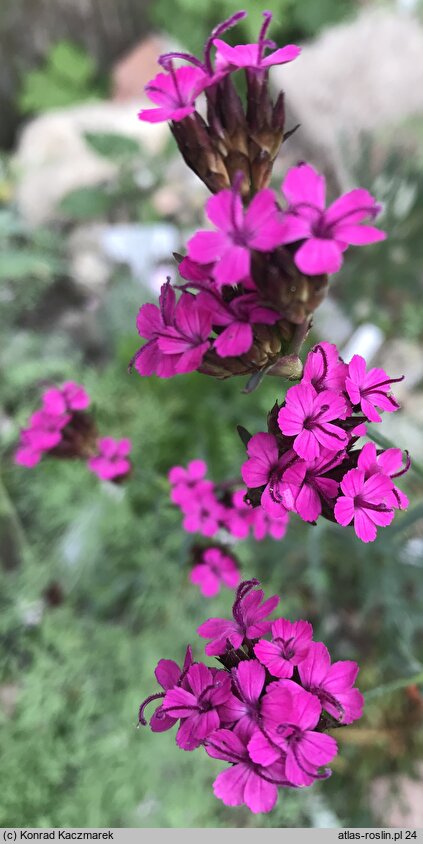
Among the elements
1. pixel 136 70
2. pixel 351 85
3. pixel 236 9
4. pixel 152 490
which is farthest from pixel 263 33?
pixel 136 70

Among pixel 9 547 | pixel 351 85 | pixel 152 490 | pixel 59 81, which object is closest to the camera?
pixel 152 490

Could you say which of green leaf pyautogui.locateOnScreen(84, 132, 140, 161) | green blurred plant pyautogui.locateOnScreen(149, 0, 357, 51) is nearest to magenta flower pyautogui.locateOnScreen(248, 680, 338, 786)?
green leaf pyautogui.locateOnScreen(84, 132, 140, 161)

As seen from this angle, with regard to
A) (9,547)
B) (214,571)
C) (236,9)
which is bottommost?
(9,547)

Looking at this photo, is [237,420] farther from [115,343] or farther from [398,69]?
[398,69]

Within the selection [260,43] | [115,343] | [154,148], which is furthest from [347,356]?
[154,148]

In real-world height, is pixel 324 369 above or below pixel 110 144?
above

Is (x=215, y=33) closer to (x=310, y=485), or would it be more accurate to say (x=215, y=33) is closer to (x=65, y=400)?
(x=310, y=485)

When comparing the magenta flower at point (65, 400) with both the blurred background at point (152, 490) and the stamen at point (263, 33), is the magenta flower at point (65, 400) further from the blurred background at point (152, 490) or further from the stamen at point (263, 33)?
the stamen at point (263, 33)
